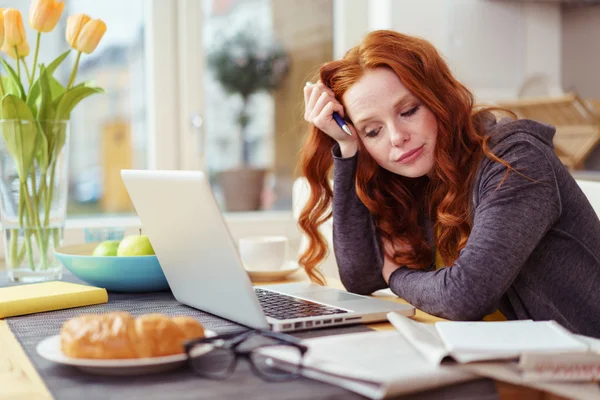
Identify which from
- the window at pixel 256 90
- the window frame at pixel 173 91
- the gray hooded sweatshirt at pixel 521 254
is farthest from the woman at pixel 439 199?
the window at pixel 256 90

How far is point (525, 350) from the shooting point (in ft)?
2.56

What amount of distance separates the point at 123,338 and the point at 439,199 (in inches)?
32.2

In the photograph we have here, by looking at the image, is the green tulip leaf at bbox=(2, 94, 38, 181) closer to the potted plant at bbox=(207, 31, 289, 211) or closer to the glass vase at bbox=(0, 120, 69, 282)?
the glass vase at bbox=(0, 120, 69, 282)

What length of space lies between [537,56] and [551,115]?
43 centimetres

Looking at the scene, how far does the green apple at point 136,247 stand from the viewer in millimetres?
1372

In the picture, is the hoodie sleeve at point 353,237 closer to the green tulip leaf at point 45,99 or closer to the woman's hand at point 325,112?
the woman's hand at point 325,112

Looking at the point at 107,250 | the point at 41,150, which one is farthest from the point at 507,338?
the point at 41,150

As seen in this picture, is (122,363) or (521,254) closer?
(122,363)

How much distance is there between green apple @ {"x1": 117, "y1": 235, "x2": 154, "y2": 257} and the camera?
1372mm

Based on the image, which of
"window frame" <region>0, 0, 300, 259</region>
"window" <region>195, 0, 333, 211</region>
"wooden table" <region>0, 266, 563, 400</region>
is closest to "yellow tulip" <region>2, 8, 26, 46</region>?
"wooden table" <region>0, 266, 563, 400</region>

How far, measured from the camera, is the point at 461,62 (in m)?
3.12

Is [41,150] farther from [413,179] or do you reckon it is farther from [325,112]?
[413,179]

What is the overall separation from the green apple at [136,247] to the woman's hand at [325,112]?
15.5 inches

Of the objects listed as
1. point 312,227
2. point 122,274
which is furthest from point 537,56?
point 122,274
